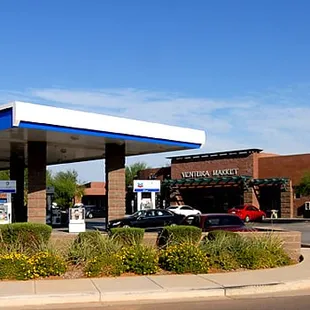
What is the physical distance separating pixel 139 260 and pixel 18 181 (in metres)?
20.3

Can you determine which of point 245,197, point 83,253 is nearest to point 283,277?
point 83,253

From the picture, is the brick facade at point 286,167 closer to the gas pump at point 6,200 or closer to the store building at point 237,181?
the store building at point 237,181

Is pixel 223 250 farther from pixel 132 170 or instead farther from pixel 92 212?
pixel 132 170

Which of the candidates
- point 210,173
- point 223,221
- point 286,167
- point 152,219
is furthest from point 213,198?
point 223,221

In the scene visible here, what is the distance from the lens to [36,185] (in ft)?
85.9

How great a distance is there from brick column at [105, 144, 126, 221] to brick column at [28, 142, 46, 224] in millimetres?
Result: 3046

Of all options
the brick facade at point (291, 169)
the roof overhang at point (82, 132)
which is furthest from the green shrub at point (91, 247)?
the brick facade at point (291, 169)

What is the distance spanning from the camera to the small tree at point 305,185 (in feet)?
175

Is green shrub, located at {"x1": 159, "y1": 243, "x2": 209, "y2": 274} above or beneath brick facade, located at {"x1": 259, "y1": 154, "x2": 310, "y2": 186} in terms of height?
beneath

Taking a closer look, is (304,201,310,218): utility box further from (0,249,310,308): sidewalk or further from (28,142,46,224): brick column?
(0,249,310,308): sidewalk

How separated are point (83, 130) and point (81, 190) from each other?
53.3 meters

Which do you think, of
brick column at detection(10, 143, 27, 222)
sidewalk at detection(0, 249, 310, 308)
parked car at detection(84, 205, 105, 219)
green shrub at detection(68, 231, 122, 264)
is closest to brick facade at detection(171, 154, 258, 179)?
parked car at detection(84, 205, 105, 219)

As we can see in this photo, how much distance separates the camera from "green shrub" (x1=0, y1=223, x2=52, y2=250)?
1644 centimetres

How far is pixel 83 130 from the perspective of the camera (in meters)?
23.1
